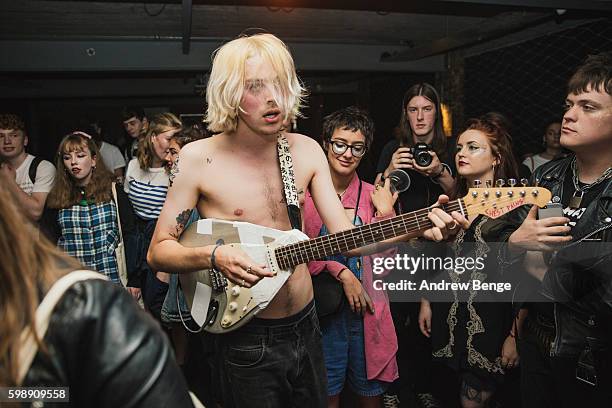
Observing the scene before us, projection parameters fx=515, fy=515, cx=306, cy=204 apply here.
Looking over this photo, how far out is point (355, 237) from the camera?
78.3 inches

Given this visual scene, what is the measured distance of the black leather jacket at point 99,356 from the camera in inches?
24.2

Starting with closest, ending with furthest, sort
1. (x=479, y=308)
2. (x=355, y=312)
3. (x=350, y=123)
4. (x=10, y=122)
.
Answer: (x=479, y=308), (x=355, y=312), (x=350, y=123), (x=10, y=122)

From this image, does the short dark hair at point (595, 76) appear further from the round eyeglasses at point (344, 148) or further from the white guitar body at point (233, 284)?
the white guitar body at point (233, 284)

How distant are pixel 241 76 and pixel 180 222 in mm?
602

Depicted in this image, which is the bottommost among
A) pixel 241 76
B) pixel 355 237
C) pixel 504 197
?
pixel 355 237

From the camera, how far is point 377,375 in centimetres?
263

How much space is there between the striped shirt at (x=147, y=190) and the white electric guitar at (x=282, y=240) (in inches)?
62.4

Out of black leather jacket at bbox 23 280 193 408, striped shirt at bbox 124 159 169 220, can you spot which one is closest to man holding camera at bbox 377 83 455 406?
striped shirt at bbox 124 159 169 220

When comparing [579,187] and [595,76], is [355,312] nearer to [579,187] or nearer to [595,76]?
[579,187]

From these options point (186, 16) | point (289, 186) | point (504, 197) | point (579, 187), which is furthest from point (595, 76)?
point (186, 16)

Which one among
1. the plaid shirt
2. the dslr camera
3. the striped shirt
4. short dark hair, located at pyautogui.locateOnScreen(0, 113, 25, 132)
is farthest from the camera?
short dark hair, located at pyautogui.locateOnScreen(0, 113, 25, 132)

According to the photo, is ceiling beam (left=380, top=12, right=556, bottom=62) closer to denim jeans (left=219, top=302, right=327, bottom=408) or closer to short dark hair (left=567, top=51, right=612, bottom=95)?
short dark hair (left=567, top=51, right=612, bottom=95)

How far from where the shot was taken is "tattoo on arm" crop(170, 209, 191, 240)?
1976 mm

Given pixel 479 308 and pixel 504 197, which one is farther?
pixel 479 308
